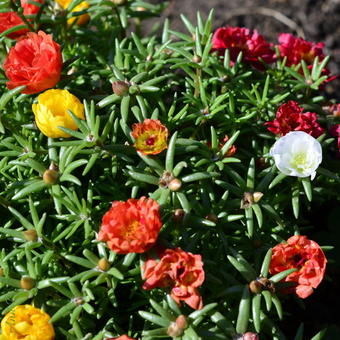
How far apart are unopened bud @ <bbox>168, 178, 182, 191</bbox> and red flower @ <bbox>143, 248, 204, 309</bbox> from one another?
0.24 meters

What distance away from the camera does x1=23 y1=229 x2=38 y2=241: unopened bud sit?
1.88 m

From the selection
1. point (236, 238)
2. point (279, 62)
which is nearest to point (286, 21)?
point (279, 62)

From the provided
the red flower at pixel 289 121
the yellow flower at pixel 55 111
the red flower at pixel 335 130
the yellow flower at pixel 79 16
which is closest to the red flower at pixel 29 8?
the yellow flower at pixel 79 16

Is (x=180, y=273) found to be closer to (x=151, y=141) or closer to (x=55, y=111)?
(x=151, y=141)

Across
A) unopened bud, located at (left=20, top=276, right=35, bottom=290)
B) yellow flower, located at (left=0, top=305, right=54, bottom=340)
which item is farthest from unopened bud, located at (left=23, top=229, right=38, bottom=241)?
yellow flower, located at (left=0, top=305, right=54, bottom=340)

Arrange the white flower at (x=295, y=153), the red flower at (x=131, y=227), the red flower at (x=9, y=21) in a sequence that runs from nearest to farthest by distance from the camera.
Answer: the red flower at (x=131, y=227)
the white flower at (x=295, y=153)
the red flower at (x=9, y=21)

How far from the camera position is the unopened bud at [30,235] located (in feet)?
6.17

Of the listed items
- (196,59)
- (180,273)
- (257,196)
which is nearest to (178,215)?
(180,273)

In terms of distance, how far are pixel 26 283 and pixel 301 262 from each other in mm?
986

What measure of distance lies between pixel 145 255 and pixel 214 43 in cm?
127

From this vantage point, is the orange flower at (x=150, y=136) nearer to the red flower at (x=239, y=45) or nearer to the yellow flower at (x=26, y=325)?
the yellow flower at (x=26, y=325)

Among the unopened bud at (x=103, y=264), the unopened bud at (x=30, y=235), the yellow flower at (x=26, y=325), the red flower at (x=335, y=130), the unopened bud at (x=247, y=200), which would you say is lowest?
the yellow flower at (x=26, y=325)

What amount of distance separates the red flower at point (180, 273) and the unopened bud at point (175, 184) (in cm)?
24

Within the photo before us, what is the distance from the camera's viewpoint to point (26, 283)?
1.82 metres
